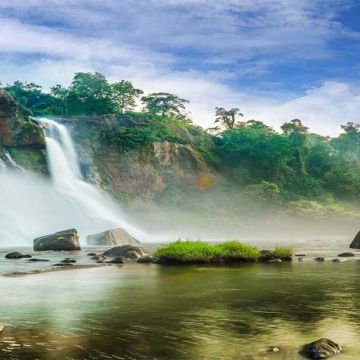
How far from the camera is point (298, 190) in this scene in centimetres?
8994

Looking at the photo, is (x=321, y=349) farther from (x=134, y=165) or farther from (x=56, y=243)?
(x=134, y=165)

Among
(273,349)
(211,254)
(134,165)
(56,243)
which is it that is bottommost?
(273,349)

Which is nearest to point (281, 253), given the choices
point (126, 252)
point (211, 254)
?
point (211, 254)

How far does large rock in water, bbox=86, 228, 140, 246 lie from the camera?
41.8 meters

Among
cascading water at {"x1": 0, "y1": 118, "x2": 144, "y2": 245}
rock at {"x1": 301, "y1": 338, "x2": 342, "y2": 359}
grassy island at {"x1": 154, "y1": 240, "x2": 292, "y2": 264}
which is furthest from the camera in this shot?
cascading water at {"x1": 0, "y1": 118, "x2": 144, "y2": 245}

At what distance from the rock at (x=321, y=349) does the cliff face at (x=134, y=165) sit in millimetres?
57461

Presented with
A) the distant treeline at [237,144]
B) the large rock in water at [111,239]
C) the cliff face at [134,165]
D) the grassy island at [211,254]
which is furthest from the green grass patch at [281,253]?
the distant treeline at [237,144]

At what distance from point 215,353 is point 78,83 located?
82.0m

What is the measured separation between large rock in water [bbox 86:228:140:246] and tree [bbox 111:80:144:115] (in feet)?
167

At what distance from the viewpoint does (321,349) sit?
29.6ft

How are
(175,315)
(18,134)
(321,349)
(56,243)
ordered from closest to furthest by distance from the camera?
(321,349)
(175,315)
(56,243)
(18,134)

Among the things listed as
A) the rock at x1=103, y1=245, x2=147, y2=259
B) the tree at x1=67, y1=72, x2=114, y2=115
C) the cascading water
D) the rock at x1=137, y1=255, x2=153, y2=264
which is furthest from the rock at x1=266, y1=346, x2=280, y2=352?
the tree at x1=67, y1=72, x2=114, y2=115

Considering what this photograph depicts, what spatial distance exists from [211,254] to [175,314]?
575 inches

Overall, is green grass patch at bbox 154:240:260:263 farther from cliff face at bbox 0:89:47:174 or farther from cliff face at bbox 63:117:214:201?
cliff face at bbox 63:117:214:201
